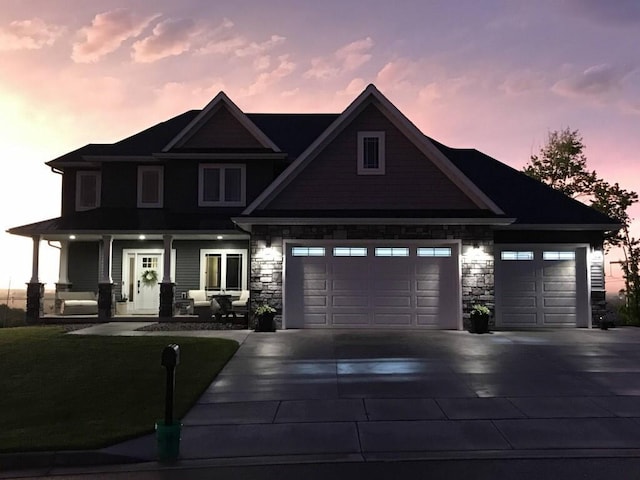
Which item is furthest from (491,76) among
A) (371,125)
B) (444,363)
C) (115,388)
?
(115,388)

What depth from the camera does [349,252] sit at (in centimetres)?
1827

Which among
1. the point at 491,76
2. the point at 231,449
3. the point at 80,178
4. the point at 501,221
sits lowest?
the point at 231,449

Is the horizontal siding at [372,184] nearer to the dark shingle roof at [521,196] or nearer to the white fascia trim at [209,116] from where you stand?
the dark shingle roof at [521,196]

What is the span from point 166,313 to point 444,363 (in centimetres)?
1106

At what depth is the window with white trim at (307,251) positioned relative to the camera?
18281 mm

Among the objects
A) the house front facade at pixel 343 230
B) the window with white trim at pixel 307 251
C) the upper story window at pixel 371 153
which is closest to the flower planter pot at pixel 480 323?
the house front facade at pixel 343 230

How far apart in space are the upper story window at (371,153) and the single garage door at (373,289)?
7.59ft

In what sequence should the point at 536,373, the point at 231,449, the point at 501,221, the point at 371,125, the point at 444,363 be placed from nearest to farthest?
the point at 231,449 → the point at 536,373 → the point at 444,363 → the point at 501,221 → the point at 371,125

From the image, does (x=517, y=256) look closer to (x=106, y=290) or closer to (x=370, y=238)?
(x=370, y=238)

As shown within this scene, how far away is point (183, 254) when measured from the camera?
22.9 meters

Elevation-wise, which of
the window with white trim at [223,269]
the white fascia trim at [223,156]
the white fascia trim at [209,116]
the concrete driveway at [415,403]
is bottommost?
the concrete driveway at [415,403]

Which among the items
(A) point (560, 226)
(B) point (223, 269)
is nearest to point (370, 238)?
(A) point (560, 226)

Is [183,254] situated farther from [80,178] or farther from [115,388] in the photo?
[115,388]

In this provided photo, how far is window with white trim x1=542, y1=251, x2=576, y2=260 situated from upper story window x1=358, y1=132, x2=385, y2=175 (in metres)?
5.88
